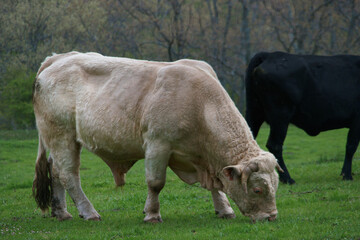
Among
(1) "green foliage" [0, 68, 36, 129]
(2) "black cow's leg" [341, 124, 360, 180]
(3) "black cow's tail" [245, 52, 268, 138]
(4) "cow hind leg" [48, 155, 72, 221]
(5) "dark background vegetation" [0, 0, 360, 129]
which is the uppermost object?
(3) "black cow's tail" [245, 52, 268, 138]

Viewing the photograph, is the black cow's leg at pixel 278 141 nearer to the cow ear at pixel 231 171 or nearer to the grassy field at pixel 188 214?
the grassy field at pixel 188 214

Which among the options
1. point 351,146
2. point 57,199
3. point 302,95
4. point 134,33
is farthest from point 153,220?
point 134,33

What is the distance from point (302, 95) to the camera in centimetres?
1095

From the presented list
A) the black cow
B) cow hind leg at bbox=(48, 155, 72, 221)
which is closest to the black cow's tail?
the black cow

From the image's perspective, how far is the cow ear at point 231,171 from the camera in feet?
22.4

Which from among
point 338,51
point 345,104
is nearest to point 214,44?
point 338,51

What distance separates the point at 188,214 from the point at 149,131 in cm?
169

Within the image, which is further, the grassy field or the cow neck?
the cow neck

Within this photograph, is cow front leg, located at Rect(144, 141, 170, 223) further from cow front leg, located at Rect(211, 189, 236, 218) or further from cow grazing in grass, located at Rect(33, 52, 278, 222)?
cow front leg, located at Rect(211, 189, 236, 218)

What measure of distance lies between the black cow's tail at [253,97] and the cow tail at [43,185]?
4.73 m

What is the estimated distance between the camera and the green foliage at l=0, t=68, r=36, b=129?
29.7 metres

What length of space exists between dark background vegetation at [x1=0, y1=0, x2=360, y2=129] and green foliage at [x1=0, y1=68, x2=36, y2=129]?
0.18 ft

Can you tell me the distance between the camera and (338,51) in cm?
3409

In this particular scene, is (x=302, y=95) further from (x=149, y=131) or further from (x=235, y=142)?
(x=149, y=131)
